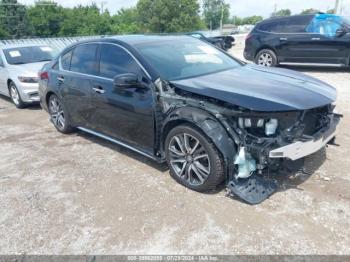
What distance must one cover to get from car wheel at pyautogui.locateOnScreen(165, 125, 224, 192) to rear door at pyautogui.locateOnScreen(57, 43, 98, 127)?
1.68m

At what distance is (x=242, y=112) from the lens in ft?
10.5

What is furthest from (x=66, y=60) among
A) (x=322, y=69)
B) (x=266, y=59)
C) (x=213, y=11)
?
(x=213, y=11)

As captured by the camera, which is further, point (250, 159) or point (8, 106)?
point (8, 106)

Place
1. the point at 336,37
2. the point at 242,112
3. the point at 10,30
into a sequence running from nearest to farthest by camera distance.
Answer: the point at 242,112 → the point at 336,37 → the point at 10,30

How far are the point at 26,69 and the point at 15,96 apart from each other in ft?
2.46

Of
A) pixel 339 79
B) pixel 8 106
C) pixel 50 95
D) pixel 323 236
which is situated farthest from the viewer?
pixel 339 79

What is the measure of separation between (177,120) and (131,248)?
55.2 inches

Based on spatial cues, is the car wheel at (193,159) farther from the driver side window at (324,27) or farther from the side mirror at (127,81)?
the driver side window at (324,27)

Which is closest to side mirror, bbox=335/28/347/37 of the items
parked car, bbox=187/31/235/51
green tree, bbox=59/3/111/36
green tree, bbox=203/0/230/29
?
parked car, bbox=187/31/235/51

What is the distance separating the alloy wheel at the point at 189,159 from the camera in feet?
11.6

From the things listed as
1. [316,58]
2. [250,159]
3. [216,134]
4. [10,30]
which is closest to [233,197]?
[250,159]

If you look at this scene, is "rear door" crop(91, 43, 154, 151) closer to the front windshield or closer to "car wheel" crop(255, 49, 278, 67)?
the front windshield

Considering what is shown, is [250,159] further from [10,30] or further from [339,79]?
[10,30]

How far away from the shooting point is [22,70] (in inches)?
310
